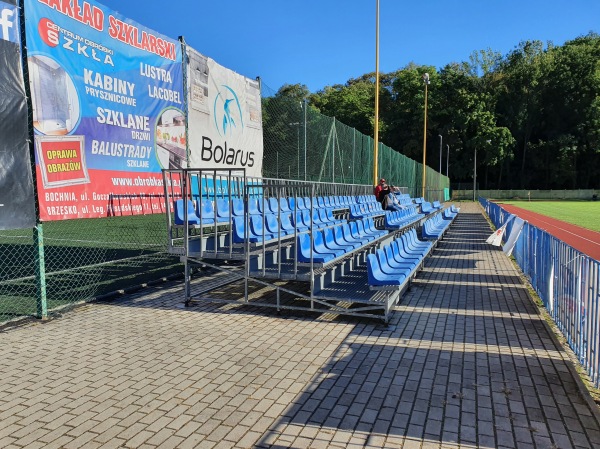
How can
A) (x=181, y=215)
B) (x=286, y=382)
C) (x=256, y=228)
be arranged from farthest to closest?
(x=181, y=215), (x=256, y=228), (x=286, y=382)

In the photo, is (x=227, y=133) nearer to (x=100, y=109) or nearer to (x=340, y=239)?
(x=100, y=109)

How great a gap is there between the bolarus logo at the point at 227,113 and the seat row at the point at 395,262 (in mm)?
4688

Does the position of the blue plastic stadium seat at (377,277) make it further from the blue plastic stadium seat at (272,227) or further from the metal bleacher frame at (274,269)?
the blue plastic stadium seat at (272,227)

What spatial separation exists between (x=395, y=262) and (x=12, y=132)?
5484mm

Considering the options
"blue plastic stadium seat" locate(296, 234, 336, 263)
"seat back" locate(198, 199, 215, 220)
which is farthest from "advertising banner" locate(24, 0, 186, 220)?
"blue plastic stadium seat" locate(296, 234, 336, 263)

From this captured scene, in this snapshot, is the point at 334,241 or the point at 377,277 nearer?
the point at 377,277

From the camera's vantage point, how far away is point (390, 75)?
3472 inches

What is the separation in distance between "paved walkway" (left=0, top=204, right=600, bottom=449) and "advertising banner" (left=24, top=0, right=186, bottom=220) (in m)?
1.90

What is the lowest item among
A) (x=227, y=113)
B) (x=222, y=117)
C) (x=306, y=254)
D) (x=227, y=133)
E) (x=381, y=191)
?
(x=306, y=254)

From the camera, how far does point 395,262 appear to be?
719 cm

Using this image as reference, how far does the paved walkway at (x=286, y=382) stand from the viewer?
324 cm

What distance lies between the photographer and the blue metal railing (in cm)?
408

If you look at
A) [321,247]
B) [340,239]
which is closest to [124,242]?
[340,239]

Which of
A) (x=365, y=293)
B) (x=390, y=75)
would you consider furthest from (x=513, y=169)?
(x=365, y=293)
